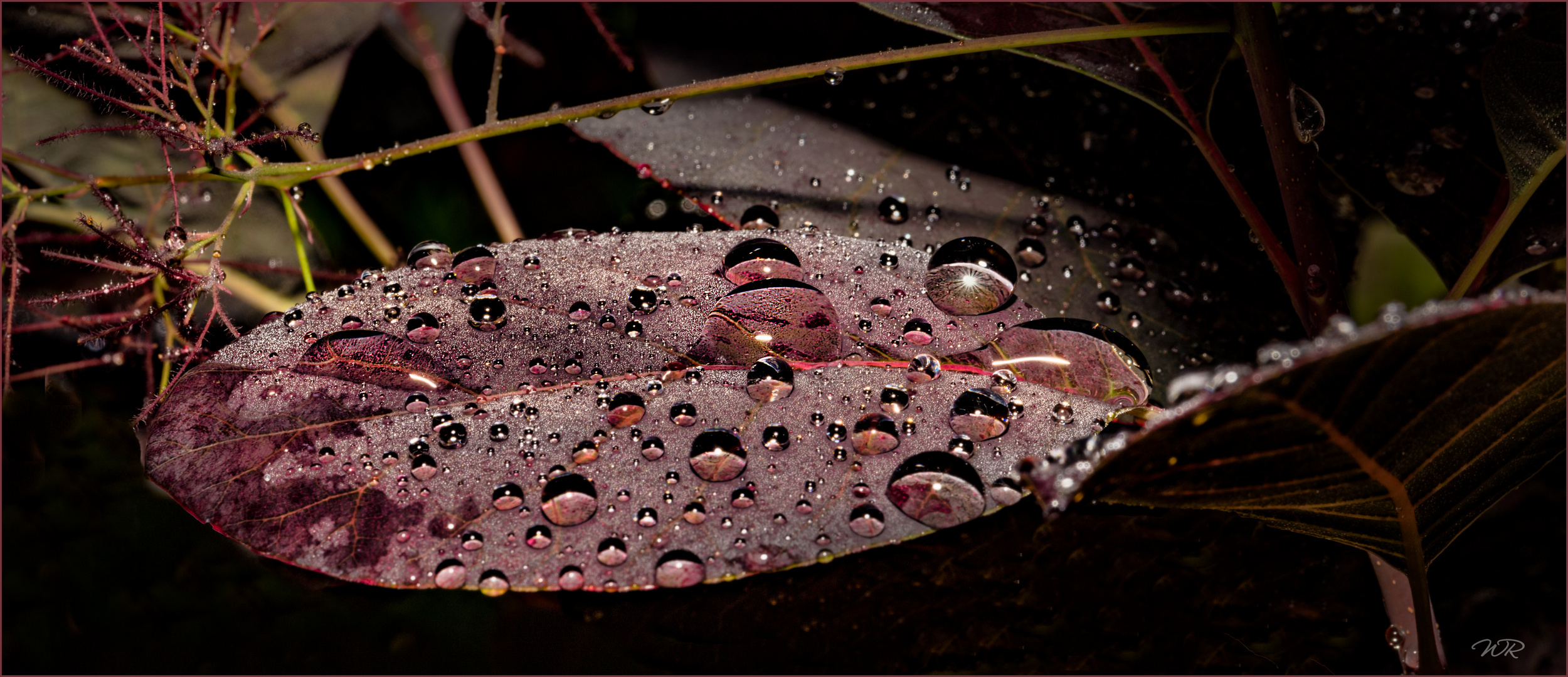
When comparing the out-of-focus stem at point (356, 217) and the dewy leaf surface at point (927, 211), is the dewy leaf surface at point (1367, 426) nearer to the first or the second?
the dewy leaf surface at point (927, 211)

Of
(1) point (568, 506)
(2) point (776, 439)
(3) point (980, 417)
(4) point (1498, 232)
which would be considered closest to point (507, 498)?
(1) point (568, 506)

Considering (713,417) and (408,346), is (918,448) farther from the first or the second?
(408,346)

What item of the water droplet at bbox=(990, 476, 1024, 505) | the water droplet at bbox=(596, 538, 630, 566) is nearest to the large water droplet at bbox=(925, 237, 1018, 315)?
the water droplet at bbox=(990, 476, 1024, 505)

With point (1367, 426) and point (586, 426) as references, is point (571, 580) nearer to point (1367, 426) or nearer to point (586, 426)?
point (586, 426)

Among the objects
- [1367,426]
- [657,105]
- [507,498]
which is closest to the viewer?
[1367,426]

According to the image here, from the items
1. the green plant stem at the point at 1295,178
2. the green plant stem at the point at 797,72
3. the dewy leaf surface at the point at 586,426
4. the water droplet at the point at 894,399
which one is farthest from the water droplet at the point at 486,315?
the green plant stem at the point at 1295,178
